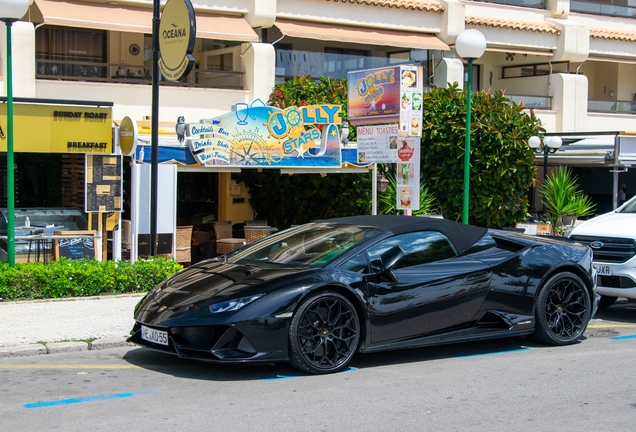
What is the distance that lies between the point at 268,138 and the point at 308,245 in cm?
662

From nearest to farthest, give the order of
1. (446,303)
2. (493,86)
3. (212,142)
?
(446,303), (212,142), (493,86)

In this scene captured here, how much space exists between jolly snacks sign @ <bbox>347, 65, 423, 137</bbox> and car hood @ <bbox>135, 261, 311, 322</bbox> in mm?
6577

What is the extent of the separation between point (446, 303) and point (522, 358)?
104cm

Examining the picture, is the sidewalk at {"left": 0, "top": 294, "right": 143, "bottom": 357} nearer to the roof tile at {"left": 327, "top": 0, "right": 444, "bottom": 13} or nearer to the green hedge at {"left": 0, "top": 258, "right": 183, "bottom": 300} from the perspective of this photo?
the green hedge at {"left": 0, "top": 258, "right": 183, "bottom": 300}

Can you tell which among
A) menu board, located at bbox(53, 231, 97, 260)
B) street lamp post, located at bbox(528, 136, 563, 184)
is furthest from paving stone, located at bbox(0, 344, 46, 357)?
street lamp post, located at bbox(528, 136, 563, 184)

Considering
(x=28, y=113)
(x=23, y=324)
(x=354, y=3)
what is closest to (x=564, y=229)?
(x=354, y=3)

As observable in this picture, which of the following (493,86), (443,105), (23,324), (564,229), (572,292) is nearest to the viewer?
(572,292)

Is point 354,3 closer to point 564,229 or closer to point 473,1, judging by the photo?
point 473,1

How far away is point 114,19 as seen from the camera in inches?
712

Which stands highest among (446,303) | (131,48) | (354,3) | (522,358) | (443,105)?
(354,3)

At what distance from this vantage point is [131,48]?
20516 mm

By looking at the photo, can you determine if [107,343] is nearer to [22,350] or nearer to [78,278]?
[22,350]

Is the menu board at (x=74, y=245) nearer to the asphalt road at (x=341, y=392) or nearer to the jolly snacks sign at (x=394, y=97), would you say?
the jolly snacks sign at (x=394, y=97)

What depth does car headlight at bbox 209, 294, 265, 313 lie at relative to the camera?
7.11m
